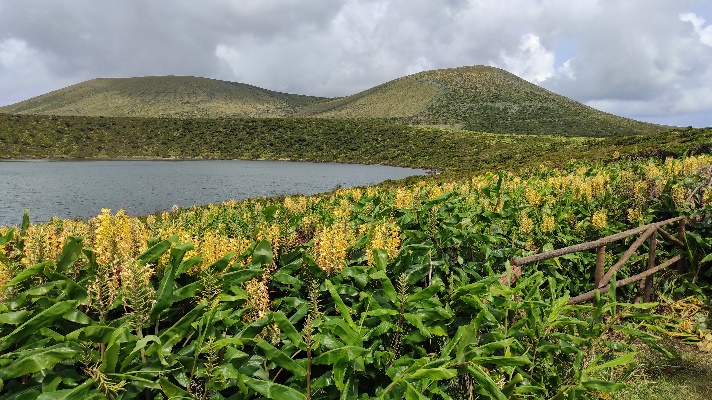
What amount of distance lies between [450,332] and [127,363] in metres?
2.15

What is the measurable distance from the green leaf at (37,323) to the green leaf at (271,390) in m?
0.93

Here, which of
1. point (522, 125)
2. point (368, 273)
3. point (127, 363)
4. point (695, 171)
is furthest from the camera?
point (522, 125)

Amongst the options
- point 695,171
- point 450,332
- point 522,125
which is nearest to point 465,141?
point 522,125

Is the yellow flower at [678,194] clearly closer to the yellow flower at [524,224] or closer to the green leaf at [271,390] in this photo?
the yellow flower at [524,224]

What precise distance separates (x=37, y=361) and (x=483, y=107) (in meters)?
162

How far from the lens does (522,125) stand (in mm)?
131875

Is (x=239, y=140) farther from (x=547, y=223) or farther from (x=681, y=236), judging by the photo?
(x=681, y=236)

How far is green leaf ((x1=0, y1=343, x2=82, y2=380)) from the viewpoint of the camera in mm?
1742

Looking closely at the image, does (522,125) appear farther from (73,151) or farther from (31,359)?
(31,359)

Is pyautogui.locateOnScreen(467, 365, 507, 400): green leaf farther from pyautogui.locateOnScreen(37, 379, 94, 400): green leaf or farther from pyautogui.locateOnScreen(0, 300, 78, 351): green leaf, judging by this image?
pyautogui.locateOnScreen(0, 300, 78, 351): green leaf

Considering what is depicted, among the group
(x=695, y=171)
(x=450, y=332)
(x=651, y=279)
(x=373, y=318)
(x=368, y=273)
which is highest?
(x=695, y=171)

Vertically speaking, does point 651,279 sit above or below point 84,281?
below

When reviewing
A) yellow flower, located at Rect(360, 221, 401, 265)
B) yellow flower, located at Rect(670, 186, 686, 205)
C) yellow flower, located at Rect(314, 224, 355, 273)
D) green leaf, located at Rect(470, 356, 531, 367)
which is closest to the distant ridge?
yellow flower, located at Rect(670, 186, 686, 205)

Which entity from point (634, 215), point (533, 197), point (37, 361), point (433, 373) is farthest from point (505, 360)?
point (634, 215)
